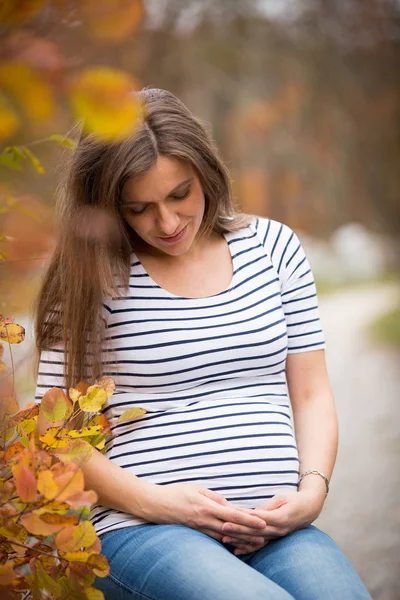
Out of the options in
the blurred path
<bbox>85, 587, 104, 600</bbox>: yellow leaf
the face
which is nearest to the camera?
<bbox>85, 587, 104, 600</bbox>: yellow leaf

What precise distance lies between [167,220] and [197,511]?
1.74 feet

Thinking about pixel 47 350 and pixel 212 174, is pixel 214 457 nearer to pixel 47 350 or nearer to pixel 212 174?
pixel 47 350

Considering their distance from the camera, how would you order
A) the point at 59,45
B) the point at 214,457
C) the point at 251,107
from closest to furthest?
the point at 59,45
the point at 214,457
the point at 251,107

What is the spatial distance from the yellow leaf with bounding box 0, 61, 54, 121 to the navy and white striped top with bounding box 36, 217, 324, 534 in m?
0.89

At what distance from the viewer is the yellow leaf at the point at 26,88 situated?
1.62 ft

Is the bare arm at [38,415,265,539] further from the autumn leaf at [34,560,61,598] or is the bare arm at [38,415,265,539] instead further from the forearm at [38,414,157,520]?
the autumn leaf at [34,560,61,598]

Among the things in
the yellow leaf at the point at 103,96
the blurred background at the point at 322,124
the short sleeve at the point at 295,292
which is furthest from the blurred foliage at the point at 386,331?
the yellow leaf at the point at 103,96

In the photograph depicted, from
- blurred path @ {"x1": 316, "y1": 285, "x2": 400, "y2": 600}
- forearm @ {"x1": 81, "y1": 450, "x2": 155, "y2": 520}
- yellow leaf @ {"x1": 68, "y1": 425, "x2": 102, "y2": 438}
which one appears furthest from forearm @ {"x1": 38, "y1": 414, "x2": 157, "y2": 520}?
blurred path @ {"x1": 316, "y1": 285, "x2": 400, "y2": 600}

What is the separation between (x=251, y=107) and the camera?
597 centimetres

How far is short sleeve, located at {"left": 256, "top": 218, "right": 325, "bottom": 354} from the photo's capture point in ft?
4.92

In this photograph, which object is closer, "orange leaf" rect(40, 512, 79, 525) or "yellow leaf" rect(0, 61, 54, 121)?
"yellow leaf" rect(0, 61, 54, 121)

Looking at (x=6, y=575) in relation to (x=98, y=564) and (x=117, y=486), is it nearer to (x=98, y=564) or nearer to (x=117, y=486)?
(x=98, y=564)

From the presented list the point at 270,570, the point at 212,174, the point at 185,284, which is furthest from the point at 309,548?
the point at 212,174

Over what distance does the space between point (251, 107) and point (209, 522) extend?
5.19m
